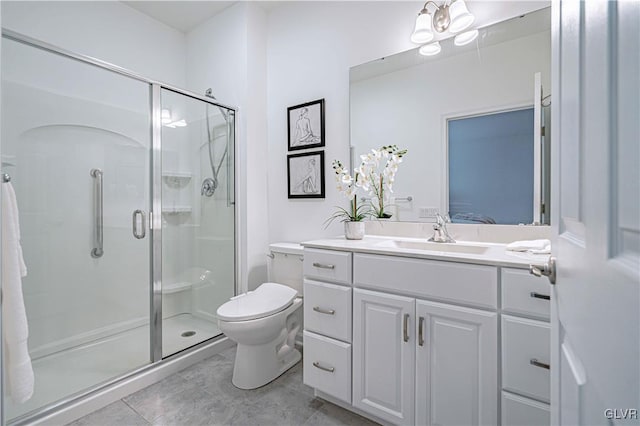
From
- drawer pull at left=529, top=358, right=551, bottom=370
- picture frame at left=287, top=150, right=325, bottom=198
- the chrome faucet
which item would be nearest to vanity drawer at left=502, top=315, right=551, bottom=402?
drawer pull at left=529, top=358, right=551, bottom=370

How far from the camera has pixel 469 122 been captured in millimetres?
1635

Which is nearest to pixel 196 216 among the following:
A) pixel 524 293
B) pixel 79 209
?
pixel 79 209

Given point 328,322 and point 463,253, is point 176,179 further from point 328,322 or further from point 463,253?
point 463,253

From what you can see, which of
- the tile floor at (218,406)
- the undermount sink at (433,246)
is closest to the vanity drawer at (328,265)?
the undermount sink at (433,246)

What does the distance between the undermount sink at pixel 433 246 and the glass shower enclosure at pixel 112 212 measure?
1.39 metres

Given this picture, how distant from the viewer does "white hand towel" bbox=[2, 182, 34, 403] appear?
1.22 m

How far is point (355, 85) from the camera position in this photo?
203cm

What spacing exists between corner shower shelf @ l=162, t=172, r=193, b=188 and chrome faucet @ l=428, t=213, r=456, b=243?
1845 mm

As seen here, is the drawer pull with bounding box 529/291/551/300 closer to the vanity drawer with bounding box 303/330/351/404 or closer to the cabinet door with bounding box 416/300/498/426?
the cabinet door with bounding box 416/300/498/426

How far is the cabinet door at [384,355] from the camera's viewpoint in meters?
1.28

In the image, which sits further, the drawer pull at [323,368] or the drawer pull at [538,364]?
the drawer pull at [323,368]

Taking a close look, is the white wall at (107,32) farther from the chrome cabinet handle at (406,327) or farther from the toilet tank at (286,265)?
the chrome cabinet handle at (406,327)

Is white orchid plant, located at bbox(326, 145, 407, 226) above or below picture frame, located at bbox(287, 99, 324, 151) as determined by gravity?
below

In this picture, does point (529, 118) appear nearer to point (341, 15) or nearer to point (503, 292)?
point (503, 292)
